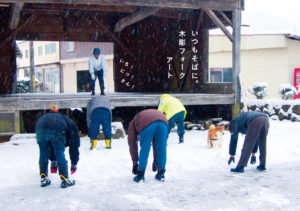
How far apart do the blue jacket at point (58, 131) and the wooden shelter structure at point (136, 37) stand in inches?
355

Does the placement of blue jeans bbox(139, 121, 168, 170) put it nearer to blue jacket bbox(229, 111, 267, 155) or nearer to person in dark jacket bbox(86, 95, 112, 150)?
blue jacket bbox(229, 111, 267, 155)

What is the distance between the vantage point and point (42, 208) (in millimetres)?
5332

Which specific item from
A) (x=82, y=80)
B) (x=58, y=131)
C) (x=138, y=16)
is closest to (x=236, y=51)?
(x=138, y=16)

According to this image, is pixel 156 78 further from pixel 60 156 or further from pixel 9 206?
pixel 9 206

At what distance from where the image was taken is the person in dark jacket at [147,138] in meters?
6.66

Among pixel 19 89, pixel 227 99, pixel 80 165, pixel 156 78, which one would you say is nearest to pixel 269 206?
pixel 80 165

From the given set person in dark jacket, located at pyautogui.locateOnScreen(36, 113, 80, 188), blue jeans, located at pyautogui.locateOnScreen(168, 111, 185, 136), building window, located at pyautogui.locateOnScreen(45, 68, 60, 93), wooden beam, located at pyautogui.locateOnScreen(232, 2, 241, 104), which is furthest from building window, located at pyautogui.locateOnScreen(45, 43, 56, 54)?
person in dark jacket, located at pyautogui.locateOnScreen(36, 113, 80, 188)

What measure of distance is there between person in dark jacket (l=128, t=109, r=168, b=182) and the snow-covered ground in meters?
0.25

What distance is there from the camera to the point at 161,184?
6.57 meters

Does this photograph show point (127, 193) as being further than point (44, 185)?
No

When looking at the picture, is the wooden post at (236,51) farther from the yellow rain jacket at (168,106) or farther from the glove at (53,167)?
the glove at (53,167)

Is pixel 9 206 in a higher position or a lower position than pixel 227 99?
lower

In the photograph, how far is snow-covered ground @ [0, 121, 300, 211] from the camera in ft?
18.0

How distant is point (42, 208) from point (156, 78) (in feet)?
41.5
